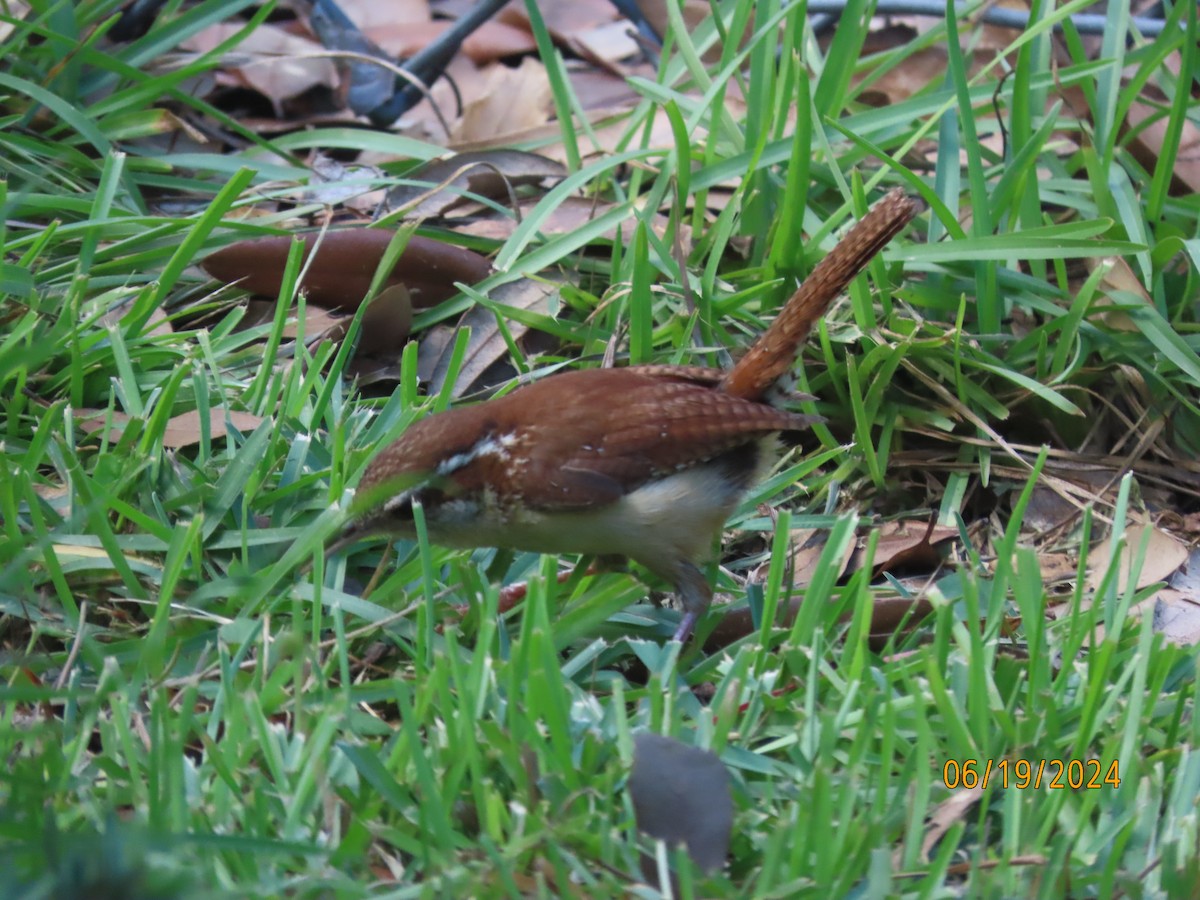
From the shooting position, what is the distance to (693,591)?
11.5ft

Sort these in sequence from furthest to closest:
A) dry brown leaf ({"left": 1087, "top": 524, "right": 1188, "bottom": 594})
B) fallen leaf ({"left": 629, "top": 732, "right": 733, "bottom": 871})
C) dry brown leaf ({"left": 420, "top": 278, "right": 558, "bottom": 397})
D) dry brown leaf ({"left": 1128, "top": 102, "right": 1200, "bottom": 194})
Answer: dry brown leaf ({"left": 1128, "top": 102, "right": 1200, "bottom": 194}) → dry brown leaf ({"left": 420, "top": 278, "right": 558, "bottom": 397}) → dry brown leaf ({"left": 1087, "top": 524, "right": 1188, "bottom": 594}) → fallen leaf ({"left": 629, "top": 732, "right": 733, "bottom": 871})

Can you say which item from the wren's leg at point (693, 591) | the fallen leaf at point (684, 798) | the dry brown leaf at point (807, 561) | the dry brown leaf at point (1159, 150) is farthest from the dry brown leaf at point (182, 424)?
the dry brown leaf at point (1159, 150)

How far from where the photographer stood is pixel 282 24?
6340 mm

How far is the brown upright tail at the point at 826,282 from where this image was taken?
12.0ft

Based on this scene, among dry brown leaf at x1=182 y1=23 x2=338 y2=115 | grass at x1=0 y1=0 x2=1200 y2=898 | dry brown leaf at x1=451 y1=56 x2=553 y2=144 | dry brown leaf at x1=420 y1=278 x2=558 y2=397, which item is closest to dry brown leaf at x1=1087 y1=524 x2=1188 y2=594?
grass at x1=0 y1=0 x2=1200 y2=898

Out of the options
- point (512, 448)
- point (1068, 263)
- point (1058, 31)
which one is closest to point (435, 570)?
point (512, 448)

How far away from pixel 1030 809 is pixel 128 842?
176 cm

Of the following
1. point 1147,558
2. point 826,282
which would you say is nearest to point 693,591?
point 826,282

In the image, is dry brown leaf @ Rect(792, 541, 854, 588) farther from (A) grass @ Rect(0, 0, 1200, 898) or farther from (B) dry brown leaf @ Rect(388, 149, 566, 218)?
(B) dry brown leaf @ Rect(388, 149, 566, 218)

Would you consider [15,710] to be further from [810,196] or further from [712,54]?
[712,54]

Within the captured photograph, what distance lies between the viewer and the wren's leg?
3.50 meters

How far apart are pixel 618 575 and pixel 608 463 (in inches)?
20.3

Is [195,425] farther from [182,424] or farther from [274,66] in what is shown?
[274,66]
